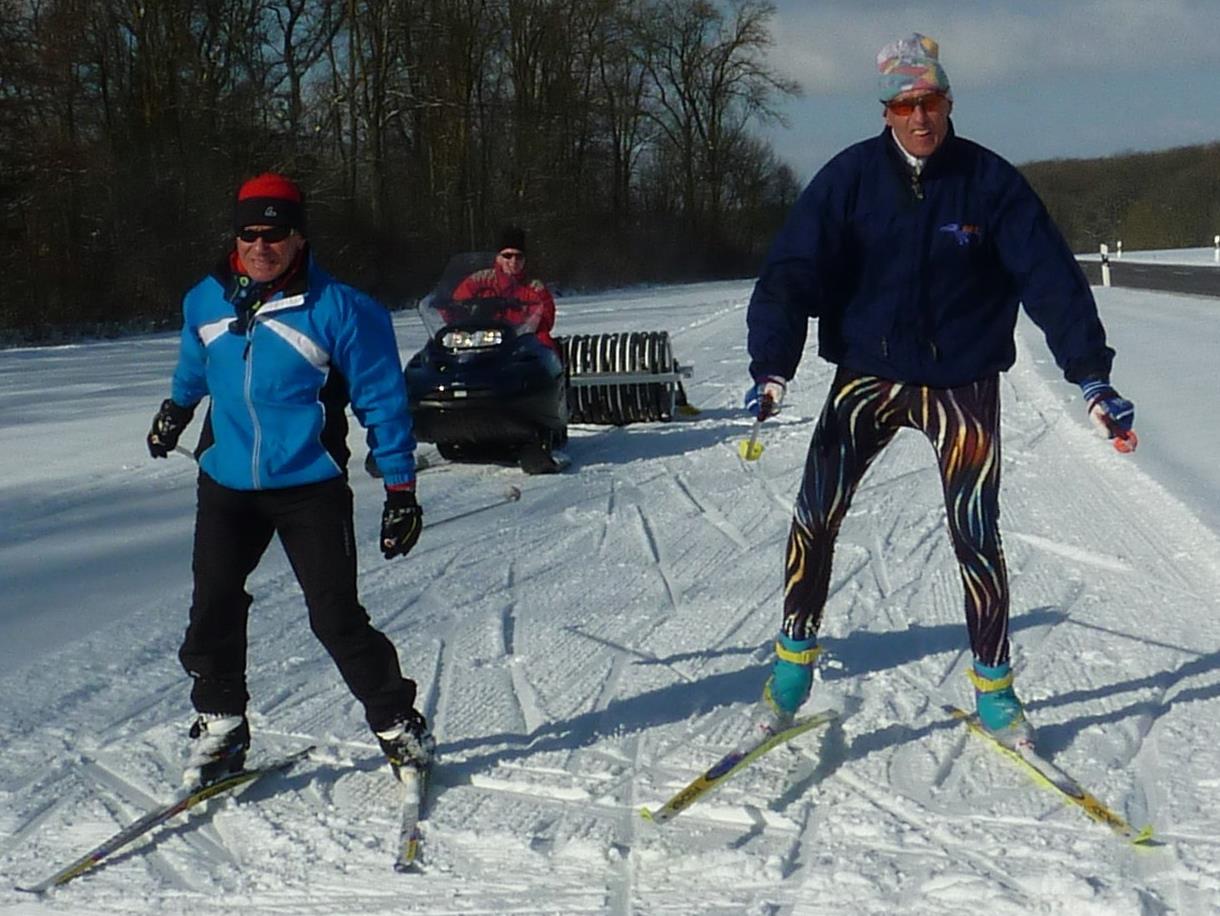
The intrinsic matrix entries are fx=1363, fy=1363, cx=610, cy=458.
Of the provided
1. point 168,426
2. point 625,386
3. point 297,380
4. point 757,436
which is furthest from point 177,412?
point 625,386

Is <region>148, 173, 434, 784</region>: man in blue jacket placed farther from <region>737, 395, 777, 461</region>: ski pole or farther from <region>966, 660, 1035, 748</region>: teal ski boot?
<region>966, 660, 1035, 748</region>: teal ski boot

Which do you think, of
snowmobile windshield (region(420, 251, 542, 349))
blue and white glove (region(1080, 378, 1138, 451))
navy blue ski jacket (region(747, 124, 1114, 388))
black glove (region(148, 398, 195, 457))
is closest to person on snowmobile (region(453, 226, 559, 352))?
snowmobile windshield (region(420, 251, 542, 349))

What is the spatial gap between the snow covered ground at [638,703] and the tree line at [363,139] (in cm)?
1757

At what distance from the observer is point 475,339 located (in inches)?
348

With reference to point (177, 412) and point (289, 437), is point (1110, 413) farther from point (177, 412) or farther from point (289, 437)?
point (177, 412)

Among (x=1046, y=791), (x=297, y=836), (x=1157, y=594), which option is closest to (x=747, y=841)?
(x=1046, y=791)

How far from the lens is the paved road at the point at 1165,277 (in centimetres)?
2861

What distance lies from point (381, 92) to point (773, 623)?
32.4 m

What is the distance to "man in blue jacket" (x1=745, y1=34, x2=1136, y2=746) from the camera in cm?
344

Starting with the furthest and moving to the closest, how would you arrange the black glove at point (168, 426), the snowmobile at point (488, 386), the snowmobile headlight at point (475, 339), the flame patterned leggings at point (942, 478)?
the snowmobile headlight at point (475, 339), the snowmobile at point (488, 386), the black glove at point (168, 426), the flame patterned leggings at point (942, 478)

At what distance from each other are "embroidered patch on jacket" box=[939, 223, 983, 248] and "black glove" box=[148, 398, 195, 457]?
2044 mm

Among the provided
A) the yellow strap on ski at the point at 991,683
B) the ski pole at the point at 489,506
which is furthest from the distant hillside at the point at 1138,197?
the yellow strap on ski at the point at 991,683

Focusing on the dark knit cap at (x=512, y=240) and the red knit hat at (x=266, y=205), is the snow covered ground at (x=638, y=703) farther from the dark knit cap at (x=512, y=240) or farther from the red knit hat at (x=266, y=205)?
the dark knit cap at (x=512, y=240)

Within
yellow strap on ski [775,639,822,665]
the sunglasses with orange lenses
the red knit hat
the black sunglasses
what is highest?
the sunglasses with orange lenses
